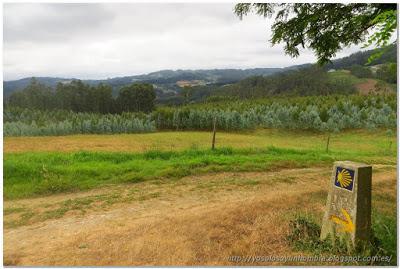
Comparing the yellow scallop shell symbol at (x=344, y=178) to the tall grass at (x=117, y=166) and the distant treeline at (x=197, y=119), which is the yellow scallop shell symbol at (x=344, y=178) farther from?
the distant treeline at (x=197, y=119)

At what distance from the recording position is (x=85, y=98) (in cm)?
4862

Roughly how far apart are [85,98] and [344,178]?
4777cm

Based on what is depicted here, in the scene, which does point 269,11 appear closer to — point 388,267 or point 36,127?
point 388,267

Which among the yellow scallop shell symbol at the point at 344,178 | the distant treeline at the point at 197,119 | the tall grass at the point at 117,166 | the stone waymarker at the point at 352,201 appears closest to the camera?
the stone waymarker at the point at 352,201

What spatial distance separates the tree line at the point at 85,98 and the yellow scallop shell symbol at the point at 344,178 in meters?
34.3

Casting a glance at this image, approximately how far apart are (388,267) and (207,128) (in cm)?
4230

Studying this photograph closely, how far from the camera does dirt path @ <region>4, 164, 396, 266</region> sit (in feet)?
16.3

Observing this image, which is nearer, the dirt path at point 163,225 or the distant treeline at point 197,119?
the dirt path at point 163,225

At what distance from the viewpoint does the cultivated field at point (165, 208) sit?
5.09 m

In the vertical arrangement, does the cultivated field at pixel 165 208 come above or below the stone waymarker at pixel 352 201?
below

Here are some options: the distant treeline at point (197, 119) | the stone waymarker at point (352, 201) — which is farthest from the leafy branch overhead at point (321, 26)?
the distant treeline at point (197, 119)

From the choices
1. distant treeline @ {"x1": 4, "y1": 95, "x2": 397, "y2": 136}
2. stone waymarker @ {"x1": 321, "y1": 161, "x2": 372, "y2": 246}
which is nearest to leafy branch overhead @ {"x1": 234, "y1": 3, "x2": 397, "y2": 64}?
stone waymarker @ {"x1": 321, "y1": 161, "x2": 372, "y2": 246}

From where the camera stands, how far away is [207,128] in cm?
4684

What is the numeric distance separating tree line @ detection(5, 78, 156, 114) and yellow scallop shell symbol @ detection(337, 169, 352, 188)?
112 ft
